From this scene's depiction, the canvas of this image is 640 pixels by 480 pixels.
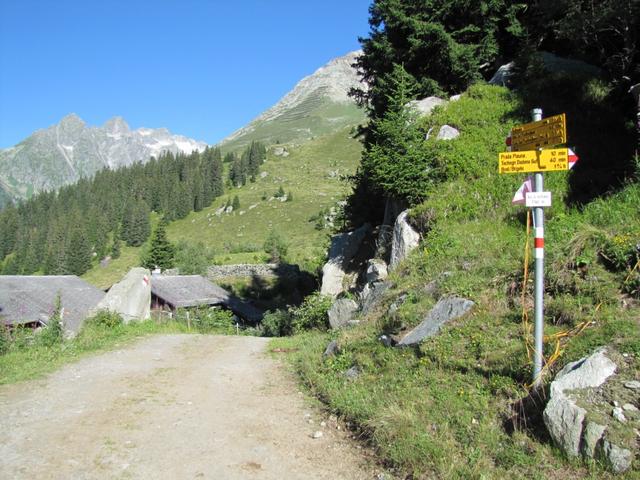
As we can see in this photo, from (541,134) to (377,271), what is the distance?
8518 mm

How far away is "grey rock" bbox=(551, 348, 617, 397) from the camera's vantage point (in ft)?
16.0

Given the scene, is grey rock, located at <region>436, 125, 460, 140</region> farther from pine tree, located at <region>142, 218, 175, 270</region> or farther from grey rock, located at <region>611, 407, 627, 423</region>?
pine tree, located at <region>142, 218, 175, 270</region>

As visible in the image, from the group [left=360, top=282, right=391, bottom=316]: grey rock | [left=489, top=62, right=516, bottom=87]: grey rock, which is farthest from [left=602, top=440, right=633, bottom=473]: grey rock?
[left=489, top=62, right=516, bottom=87]: grey rock

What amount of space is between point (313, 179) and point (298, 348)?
123 metres

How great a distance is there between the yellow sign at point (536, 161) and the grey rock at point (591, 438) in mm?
2723

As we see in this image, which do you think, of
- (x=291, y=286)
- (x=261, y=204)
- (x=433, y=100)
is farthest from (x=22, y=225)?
(x=433, y=100)

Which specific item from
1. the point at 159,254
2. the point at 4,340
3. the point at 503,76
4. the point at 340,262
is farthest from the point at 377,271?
the point at 159,254

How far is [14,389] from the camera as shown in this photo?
8328mm

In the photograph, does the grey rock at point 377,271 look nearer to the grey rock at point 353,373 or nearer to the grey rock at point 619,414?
the grey rock at point 353,373

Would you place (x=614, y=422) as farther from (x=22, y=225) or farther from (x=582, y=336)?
(x=22, y=225)

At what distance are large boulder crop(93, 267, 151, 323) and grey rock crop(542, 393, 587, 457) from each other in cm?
1519

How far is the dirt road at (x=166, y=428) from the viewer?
5312 millimetres

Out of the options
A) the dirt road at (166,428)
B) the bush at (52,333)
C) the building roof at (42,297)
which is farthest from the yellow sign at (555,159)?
the building roof at (42,297)

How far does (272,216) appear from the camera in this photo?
10819cm
